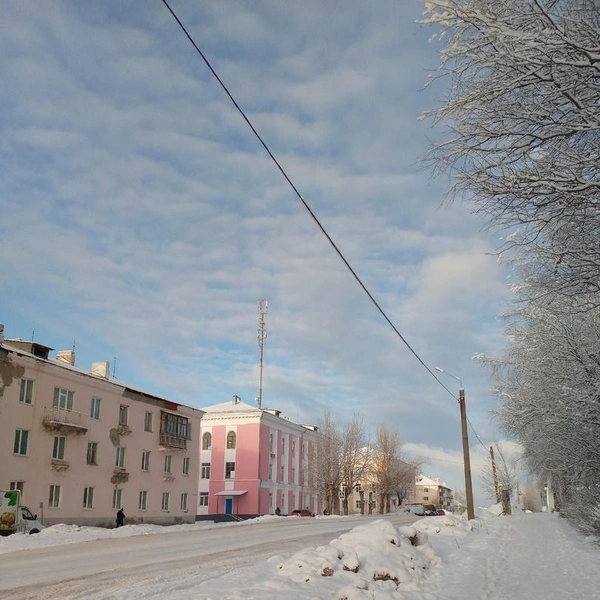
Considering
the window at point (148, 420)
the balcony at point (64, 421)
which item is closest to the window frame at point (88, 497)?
the balcony at point (64, 421)

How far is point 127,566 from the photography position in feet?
49.3

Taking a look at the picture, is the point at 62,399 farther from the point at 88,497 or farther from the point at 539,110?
the point at 539,110

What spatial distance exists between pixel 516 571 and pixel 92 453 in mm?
28583

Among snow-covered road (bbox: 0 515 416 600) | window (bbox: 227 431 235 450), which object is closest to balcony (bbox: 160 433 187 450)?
window (bbox: 227 431 235 450)

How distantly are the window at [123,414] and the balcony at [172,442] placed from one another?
12.6 ft

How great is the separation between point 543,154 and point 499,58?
5.24ft

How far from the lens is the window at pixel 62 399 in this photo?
113 feet

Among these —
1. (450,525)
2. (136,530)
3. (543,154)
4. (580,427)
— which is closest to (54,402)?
(136,530)

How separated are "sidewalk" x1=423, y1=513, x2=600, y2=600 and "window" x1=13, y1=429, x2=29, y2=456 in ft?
68.3

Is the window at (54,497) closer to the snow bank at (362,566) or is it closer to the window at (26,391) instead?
the window at (26,391)

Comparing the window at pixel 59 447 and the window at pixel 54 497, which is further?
the window at pixel 59 447

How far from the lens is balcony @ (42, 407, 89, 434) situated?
109ft

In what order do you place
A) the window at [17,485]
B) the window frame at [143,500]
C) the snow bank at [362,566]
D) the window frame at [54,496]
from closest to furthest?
the snow bank at [362,566] → the window at [17,485] → the window frame at [54,496] → the window frame at [143,500]

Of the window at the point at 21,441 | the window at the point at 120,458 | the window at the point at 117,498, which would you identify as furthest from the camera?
the window at the point at 120,458
